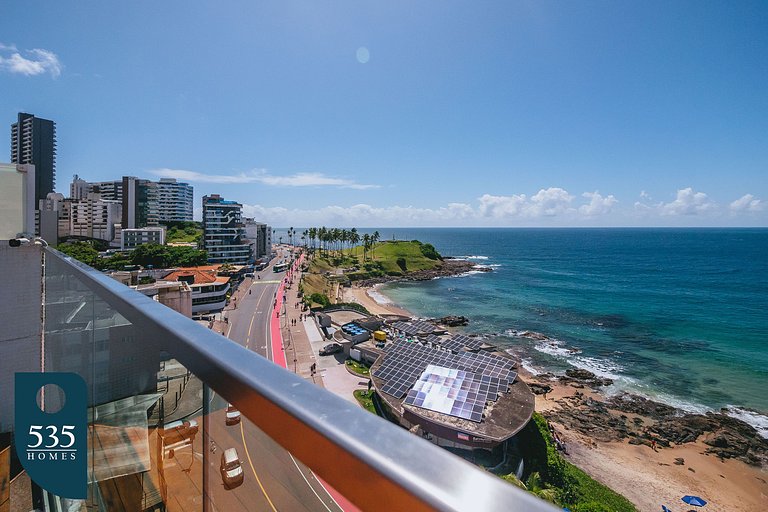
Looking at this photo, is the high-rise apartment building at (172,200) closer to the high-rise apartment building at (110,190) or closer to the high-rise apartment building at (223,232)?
the high-rise apartment building at (110,190)

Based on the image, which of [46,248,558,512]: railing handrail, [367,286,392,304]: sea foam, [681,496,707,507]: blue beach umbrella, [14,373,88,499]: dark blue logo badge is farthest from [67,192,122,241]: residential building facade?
[46,248,558,512]: railing handrail

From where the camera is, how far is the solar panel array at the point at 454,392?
16.7 meters

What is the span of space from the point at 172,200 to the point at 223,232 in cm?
4770

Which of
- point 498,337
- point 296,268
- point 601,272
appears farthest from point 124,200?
point 601,272

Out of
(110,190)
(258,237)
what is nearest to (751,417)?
(258,237)

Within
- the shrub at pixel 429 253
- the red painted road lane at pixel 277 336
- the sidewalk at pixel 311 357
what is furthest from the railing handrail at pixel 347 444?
the shrub at pixel 429 253

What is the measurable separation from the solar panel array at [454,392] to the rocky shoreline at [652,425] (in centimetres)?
735

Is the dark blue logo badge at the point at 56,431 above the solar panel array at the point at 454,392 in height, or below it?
above

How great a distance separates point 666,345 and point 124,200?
93.0 metres

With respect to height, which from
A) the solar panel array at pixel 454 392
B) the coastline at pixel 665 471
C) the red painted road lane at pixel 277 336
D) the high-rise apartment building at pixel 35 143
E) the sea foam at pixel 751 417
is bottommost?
the coastline at pixel 665 471

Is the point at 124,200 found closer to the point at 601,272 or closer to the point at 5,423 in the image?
the point at 5,423

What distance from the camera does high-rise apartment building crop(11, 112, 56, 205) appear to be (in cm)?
8419

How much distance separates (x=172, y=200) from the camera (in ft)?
322

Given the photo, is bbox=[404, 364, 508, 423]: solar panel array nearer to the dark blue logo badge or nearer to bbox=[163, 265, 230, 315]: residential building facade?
the dark blue logo badge
